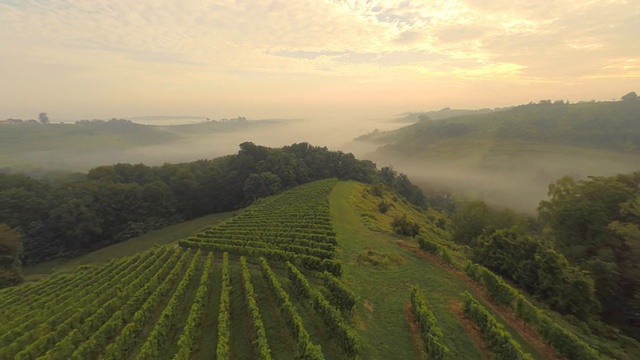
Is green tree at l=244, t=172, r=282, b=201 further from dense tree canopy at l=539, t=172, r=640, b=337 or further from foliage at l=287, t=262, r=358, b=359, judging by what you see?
dense tree canopy at l=539, t=172, r=640, b=337

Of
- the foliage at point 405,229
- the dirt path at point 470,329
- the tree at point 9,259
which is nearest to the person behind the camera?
the dirt path at point 470,329

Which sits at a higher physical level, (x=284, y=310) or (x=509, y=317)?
(x=284, y=310)

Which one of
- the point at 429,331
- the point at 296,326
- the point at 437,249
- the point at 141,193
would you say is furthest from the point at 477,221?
the point at 141,193

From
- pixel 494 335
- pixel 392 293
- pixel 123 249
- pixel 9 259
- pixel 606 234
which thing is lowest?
pixel 123 249

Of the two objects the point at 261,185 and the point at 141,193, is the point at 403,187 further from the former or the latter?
the point at 141,193

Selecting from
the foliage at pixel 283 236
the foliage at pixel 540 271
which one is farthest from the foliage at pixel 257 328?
the foliage at pixel 540 271

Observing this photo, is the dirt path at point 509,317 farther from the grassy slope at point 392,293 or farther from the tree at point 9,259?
the tree at point 9,259
